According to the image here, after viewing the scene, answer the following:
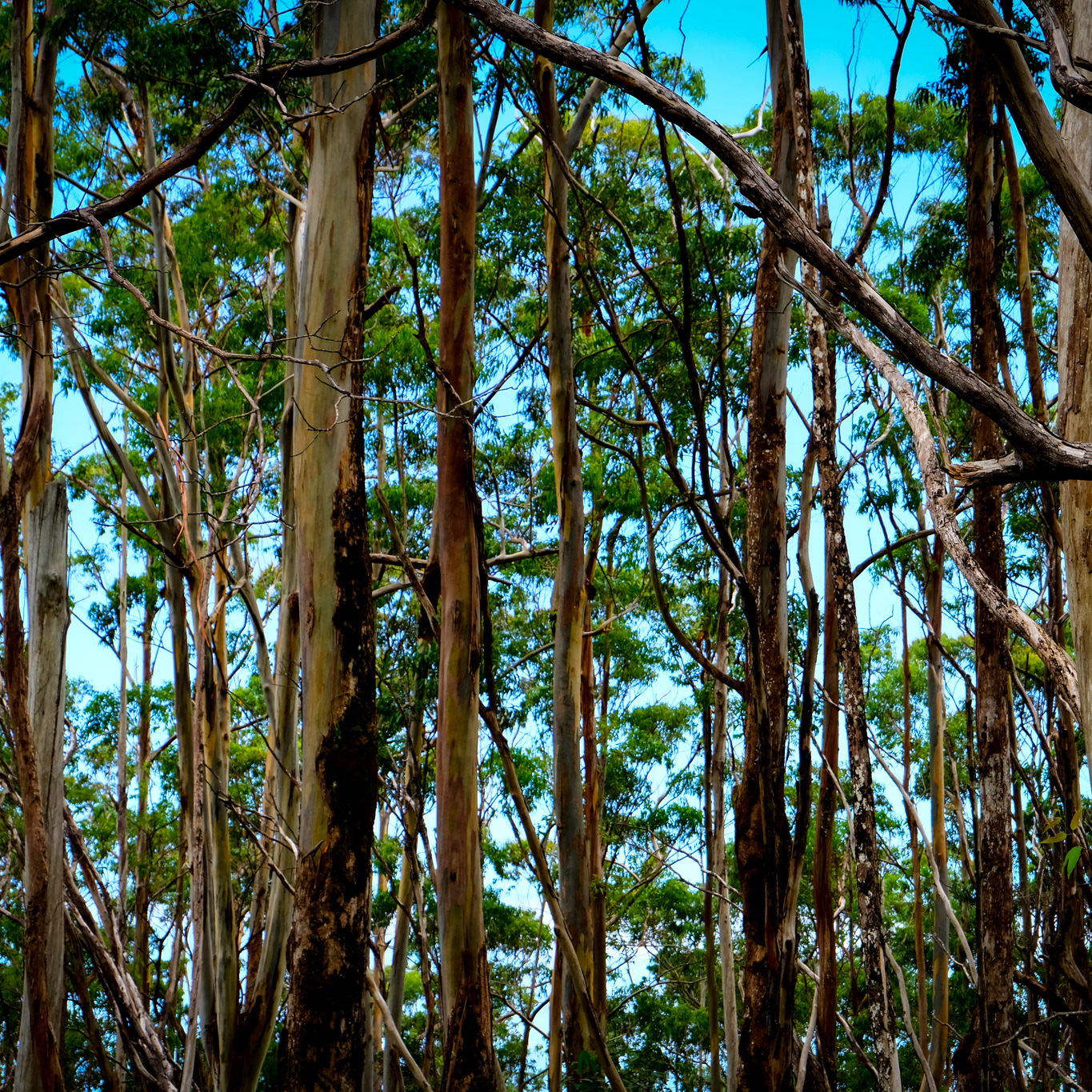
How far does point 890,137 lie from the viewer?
2.72 m

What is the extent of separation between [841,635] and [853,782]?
540 millimetres

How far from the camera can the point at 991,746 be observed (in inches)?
194

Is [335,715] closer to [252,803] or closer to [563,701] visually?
[563,701]

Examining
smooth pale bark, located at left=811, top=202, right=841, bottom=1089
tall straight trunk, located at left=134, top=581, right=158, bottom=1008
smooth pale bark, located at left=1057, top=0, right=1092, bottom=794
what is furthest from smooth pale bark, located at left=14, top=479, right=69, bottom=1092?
tall straight trunk, located at left=134, top=581, right=158, bottom=1008

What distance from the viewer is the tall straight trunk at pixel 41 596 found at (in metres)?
3.81

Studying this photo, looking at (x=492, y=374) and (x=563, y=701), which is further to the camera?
(x=492, y=374)

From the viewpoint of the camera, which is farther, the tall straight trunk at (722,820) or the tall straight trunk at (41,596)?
the tall straight trunk at (722,820)

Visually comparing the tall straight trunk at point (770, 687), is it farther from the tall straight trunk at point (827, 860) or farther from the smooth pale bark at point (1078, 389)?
Answer: the smooth pale bark at point (1078, 389)

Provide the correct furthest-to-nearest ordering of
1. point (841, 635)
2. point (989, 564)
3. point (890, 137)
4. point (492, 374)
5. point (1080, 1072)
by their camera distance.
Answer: point (492, 374) → point (1080, 1072) → point (989, 564) → point (841, 635) → point (890, 137)

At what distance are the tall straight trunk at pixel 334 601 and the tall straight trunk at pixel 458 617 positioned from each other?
1.07 ft

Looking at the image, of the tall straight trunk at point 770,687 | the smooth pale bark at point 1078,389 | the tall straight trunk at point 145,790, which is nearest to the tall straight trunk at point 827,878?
the tall straight trunk at point 770,687

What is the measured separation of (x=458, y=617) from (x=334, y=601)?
525mm

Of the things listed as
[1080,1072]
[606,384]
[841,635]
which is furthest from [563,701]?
[606,384]

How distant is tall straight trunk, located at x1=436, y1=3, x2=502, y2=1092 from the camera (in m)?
4.02
